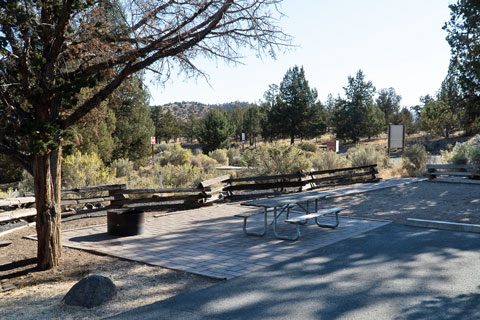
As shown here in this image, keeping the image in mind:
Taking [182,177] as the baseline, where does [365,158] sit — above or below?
above

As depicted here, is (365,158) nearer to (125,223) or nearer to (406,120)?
(125,223)

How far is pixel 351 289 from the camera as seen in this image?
5121 mm

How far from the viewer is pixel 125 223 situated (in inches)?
337

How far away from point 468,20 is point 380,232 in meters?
11.0

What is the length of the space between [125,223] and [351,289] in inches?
194

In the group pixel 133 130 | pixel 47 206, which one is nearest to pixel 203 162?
pixel 133 130

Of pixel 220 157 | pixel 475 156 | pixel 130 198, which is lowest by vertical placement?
pixel 130 198

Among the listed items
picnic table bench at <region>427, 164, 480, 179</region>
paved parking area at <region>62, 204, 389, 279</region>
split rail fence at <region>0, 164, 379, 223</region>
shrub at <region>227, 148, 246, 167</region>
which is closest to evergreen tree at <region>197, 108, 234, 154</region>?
shrub at <region>227, 148, 246, 167</region>

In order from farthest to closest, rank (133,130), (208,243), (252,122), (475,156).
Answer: (252,122) → (133,130) → (475,156) → (208,243)

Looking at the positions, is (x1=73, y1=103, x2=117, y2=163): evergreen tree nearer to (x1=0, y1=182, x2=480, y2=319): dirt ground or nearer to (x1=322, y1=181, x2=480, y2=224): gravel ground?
(x1=0, y1=182, x2=480, y2=319): dirt ground

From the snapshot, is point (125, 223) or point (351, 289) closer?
point (351, 289)

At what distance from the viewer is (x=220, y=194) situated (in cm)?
1380

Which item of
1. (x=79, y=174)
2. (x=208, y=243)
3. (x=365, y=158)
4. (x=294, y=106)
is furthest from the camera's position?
(x=294, y=106)

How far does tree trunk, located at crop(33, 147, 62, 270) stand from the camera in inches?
260
